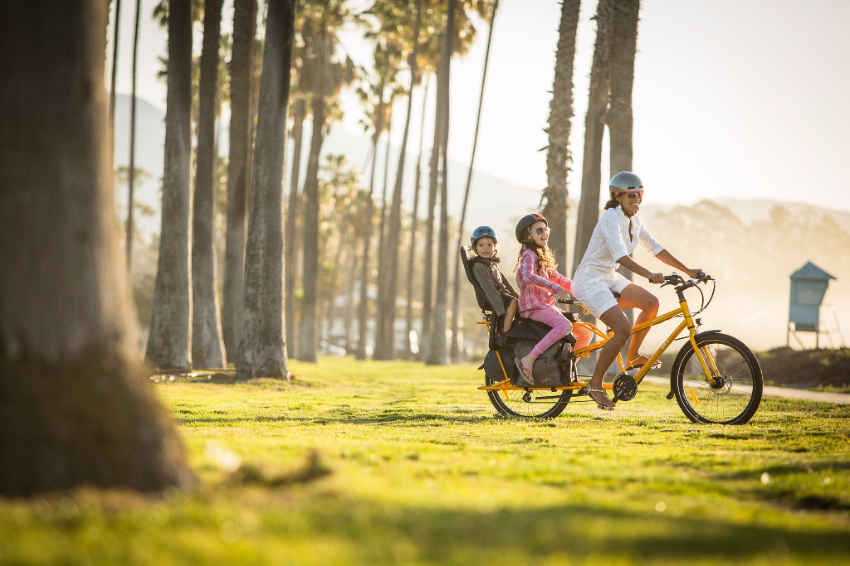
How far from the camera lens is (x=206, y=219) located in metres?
18.6

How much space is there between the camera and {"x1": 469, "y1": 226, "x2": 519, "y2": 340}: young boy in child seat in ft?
26.1

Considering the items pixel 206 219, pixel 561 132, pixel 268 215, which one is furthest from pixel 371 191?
pixel 268 215

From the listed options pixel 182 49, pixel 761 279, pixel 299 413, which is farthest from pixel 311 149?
pixel 761 279

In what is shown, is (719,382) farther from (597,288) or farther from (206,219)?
(206,219)

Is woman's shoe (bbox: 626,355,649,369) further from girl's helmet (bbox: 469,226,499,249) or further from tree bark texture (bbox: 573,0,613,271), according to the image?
tree bark texture (bbox: 573,0,613,271)

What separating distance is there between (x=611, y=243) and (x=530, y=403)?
2.24 meters

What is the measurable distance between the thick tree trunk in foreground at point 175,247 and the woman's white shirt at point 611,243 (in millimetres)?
11260

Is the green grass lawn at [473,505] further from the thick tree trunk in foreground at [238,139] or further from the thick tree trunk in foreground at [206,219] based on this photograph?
the thick tree trunk in foreground at [238,139]

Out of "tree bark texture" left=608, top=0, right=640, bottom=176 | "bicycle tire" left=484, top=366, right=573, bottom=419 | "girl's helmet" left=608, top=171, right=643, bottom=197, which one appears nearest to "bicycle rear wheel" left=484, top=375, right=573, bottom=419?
"bicycle tire" left=484, top=366, right=573, bottom=419

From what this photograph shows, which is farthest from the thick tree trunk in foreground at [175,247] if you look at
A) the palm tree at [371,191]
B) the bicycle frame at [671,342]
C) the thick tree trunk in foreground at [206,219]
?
the palm tree at [371,191]

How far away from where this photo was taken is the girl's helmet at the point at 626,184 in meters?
7.54

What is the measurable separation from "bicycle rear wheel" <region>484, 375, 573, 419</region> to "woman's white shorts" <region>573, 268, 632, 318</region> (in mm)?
1117

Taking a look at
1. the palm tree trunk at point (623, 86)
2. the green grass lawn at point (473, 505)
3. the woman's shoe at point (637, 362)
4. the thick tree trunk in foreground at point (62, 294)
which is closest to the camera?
the green grass lawn at point (473, 505)

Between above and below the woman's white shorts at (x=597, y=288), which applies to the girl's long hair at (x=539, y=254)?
above
